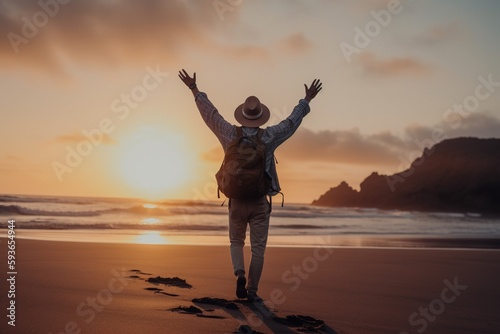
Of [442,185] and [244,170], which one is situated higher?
[442,185]

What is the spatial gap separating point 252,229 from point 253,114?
1.10 m

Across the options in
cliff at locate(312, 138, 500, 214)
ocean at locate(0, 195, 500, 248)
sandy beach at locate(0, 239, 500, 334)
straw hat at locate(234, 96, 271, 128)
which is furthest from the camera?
cliff at locate(312, 138, 500, 214)

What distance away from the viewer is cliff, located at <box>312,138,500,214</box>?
83.5 meters

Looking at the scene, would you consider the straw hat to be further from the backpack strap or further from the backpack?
the backpack

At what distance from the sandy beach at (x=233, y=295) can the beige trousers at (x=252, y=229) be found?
0.32m

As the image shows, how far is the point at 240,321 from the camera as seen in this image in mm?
4551

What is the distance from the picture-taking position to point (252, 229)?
222 inches

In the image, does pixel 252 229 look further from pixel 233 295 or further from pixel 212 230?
pixel 212 230

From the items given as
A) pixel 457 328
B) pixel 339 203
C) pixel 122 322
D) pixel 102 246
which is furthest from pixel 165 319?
pixel 339 203

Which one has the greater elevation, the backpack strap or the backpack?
the backpack strap

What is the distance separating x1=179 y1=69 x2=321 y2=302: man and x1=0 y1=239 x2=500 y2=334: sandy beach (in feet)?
1.04

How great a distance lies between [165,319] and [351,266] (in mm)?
5055

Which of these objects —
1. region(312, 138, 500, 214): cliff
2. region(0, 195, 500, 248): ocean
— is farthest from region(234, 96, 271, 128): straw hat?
region(312, 138, 500, 214): cliff

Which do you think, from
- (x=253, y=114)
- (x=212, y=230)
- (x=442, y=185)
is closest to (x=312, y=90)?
(x=253, y=114)
